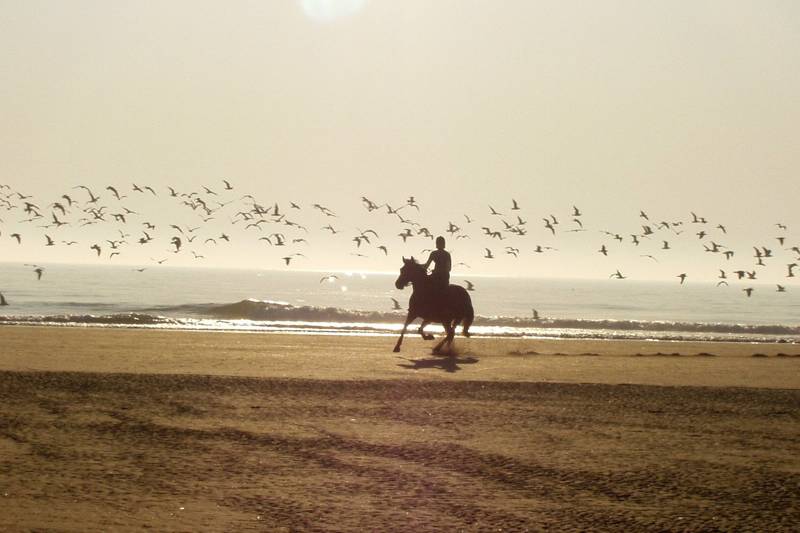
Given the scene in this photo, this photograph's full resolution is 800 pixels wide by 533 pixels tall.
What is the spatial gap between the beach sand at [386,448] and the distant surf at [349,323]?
78.3 feet

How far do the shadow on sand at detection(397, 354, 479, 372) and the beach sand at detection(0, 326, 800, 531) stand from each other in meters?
0.39

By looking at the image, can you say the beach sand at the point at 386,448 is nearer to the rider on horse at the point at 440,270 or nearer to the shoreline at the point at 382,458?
the shoreline at the point at 382,458

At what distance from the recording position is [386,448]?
1136 centimetres

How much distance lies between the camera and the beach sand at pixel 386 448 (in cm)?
856

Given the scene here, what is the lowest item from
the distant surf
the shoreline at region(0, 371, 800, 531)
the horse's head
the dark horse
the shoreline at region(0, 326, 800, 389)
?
the shoreline at region(0, 371, 800, 531)

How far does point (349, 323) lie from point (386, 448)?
39034mm

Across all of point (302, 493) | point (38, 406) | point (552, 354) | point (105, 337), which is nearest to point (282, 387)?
point (38, 406)

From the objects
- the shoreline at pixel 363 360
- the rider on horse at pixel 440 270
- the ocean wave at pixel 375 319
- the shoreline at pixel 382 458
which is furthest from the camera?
the ocean wave at pixel 375 319

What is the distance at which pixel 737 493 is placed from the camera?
379 inches

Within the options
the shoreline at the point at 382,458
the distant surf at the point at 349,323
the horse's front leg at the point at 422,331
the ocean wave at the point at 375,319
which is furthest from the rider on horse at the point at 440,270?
the ocean wave at the point at 375,319

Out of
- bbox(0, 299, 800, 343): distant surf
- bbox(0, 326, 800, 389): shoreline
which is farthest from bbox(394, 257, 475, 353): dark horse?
bbox(0, 299, 800, 343): distant surf

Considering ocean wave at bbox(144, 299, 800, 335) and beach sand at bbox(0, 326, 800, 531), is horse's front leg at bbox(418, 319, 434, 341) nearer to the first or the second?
beach sand at bbox(0, 326, 800, 531)

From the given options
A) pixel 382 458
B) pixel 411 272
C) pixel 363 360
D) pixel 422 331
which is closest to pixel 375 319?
pixel 422 331

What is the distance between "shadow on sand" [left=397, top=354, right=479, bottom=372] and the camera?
21188mm
